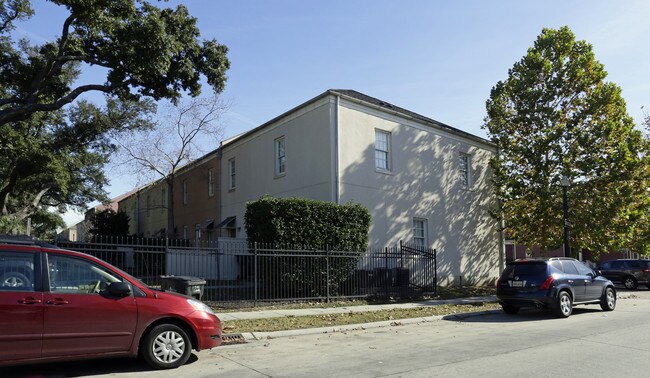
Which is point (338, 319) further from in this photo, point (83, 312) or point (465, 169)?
point (465, 169)

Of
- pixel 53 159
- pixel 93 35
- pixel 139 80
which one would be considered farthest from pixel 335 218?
pixel 53 159

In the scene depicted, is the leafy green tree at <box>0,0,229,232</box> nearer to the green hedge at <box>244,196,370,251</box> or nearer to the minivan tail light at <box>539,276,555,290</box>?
the green hedge at <box>244,196,370,251</box>

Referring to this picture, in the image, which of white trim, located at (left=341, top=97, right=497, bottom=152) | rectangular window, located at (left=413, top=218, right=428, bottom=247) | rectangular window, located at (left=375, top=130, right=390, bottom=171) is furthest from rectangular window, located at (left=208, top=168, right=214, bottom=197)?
rectangular window, located at (left=413, top=218, right=428, bottom=247)

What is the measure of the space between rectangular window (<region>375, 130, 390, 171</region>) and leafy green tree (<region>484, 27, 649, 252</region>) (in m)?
5.68

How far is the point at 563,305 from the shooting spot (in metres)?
12.5

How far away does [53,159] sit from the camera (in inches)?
1034

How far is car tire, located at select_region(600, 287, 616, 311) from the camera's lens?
550 inches

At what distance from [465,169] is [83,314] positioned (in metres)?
20.4

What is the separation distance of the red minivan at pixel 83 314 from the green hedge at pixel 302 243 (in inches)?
279

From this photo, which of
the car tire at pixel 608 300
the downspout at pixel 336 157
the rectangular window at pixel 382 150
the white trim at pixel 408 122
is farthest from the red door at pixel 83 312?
the rectangular window at pixel 382 150

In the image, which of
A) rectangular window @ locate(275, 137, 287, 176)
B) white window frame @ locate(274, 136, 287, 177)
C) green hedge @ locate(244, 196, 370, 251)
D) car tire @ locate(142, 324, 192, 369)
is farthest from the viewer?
rectangular window @ locate(275, 137, 287, 176)

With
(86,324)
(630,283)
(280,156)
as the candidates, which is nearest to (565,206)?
(630,283)

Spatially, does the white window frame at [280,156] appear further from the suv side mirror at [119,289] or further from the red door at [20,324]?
the red door at [20,324]

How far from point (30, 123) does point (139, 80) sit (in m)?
15.2
